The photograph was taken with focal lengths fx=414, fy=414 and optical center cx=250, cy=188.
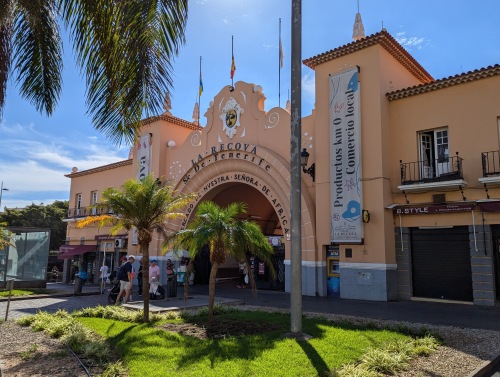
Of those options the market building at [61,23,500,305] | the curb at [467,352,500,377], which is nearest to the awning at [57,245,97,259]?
the market building at [61,23,500,305]

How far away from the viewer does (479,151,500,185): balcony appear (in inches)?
521

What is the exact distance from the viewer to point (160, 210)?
10906 mm

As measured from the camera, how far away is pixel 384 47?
16219 millimetres

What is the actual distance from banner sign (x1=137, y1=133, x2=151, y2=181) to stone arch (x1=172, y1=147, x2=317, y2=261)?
10.2 ft

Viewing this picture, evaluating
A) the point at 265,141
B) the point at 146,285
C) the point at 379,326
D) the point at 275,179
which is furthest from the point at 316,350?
the point at 265,141

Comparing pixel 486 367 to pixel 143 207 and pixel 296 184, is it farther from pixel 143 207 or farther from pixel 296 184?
pixel 143 207

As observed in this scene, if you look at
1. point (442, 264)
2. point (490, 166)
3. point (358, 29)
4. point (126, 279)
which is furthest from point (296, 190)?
point (358, 29)

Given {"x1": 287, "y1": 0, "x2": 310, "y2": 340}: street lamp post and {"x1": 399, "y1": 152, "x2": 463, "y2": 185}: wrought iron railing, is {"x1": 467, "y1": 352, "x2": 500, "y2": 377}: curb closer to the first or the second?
{"x1": 287, "y1": 0, "x2": 310, "y2": 340}: street lamp post

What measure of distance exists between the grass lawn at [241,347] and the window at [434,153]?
793 centimetres

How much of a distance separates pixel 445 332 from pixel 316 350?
12.0ft

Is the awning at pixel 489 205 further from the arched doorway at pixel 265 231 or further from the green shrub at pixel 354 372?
the green shrub at pixel 354 372

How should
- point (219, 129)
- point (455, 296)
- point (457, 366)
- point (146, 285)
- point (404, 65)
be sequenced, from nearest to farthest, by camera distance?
1. point (457, 366)
2. point (146, 285)
3. point (455, 296)
4. point (404, 65)
5. point (219, 129)

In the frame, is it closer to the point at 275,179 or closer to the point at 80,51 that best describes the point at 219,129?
the point at 275,179

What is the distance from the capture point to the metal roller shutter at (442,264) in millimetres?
14133
